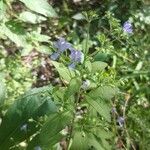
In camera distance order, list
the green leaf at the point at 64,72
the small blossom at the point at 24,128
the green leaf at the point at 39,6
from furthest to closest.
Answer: the green leaf at the point at 39,6 < the small blossom at the point at 24,128 < the green leaf at the point at 64,72

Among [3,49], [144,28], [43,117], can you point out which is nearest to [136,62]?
[144,28]

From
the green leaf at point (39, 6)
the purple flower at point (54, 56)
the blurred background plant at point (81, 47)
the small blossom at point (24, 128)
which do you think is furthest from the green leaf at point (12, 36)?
the purple flower at point (54, 56)

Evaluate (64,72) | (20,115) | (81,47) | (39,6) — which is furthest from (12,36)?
(81,47)

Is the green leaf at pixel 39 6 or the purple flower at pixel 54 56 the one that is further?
the green leaf at pixel 39 6

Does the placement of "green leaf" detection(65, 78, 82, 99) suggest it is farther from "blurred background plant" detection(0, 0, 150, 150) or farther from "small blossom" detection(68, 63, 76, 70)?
"blurred background plant" detection(0, 0, 150, 150)

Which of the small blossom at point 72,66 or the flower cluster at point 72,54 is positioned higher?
the flower cluster at point 72,54

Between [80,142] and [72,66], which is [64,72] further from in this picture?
[80,142]

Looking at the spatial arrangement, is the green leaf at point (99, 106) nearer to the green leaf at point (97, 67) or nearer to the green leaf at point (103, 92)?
the green leaf at point (103, 92)
